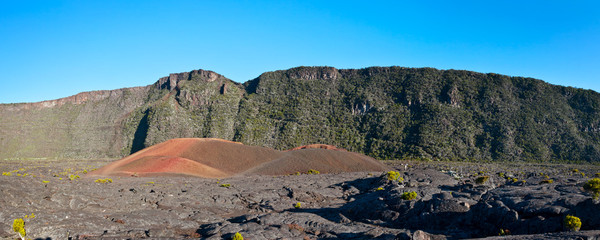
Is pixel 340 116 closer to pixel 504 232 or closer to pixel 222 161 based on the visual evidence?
pixel 222 161

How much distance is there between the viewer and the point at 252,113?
4769 inches

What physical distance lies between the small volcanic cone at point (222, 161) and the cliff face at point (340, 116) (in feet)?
126

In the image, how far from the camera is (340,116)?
388 ft

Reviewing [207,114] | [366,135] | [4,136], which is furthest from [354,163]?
[4,136]

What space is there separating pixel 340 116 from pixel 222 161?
2540 inches

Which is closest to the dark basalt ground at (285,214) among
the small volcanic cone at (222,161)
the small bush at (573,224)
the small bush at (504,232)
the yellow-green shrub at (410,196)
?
the small bush at (504,232)

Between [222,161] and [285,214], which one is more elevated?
[285,214]

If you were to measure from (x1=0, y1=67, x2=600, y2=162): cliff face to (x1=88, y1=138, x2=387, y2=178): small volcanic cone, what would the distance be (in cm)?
3835

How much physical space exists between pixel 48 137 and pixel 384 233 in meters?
144

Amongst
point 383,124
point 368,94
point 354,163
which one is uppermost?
point 368,94

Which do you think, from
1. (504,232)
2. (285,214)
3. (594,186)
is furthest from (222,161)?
(594,186)

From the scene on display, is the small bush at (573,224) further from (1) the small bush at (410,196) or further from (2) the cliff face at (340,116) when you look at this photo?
(2) the cliff face at (340,116)

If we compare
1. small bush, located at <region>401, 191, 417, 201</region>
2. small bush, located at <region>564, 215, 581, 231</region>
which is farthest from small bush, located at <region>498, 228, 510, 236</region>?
small bush, located at <region>401, 191, 417, 201</region>

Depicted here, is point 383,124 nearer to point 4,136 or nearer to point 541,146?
point 541,146
